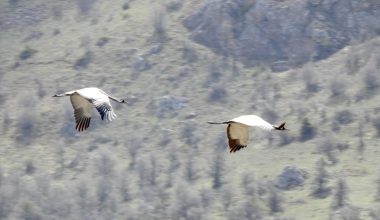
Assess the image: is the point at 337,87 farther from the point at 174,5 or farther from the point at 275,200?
the point at 174,5

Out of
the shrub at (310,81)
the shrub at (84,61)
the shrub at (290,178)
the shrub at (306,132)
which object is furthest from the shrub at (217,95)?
the shrub at (290,178)

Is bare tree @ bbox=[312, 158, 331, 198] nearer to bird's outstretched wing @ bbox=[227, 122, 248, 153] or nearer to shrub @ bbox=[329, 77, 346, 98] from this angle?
shrub @ bbox=[329, 77, 346, 98]

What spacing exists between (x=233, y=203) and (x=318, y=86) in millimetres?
22070

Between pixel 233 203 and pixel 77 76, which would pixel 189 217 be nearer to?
pixel 233 203

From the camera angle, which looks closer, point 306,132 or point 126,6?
point 306,132

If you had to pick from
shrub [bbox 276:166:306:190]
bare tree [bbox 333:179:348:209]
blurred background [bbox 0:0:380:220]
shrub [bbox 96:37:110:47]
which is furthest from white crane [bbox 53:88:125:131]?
shrub [bbox 96:37:110:47]

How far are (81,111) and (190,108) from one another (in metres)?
93.1

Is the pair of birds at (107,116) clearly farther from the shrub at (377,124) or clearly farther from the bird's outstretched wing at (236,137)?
the shrub at (377,124)

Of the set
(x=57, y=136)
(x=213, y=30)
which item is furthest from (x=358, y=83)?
(x=57, y=136)

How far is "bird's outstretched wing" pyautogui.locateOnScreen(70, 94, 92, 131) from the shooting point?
36219 millimetres

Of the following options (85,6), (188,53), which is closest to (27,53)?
(85,6)

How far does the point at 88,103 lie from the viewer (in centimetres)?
3656

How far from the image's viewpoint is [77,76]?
138500mm

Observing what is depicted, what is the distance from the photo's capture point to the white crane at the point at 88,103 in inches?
1318
